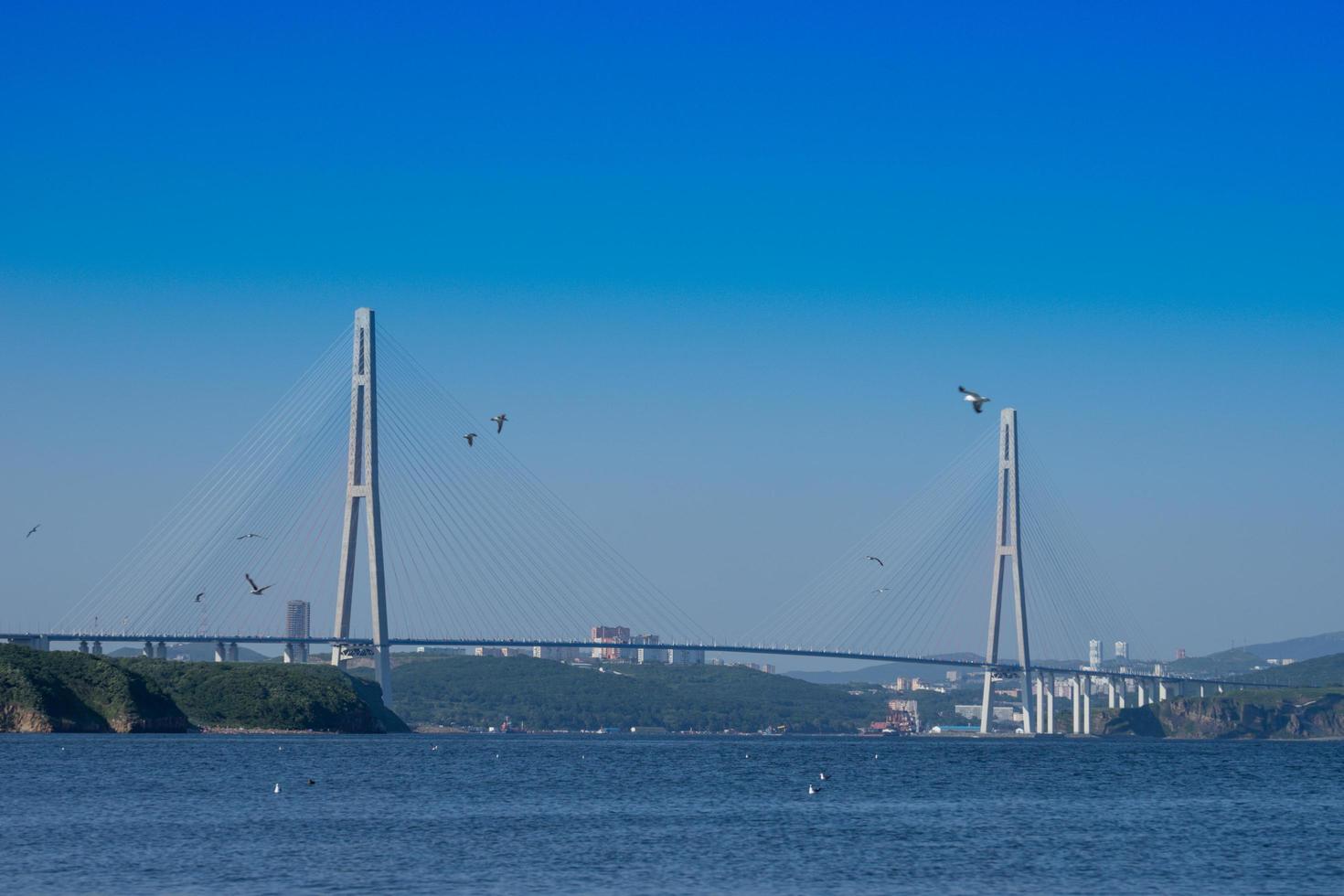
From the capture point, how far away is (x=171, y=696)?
111m

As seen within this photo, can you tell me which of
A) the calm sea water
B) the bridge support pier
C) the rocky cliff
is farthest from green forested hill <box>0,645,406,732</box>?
the rocky cliff

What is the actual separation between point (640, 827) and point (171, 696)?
7613cm

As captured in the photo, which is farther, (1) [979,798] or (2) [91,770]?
(2) [91,770]

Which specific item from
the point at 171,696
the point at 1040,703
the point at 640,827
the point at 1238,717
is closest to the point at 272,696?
the point at 171,696

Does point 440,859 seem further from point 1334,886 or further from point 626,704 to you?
point 626,704

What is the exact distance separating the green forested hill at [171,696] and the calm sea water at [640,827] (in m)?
24.0

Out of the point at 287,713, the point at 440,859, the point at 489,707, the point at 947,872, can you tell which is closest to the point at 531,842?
the point at 440,859

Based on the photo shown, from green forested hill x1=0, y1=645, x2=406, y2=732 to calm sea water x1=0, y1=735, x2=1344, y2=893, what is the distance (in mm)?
23972

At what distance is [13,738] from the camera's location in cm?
8631

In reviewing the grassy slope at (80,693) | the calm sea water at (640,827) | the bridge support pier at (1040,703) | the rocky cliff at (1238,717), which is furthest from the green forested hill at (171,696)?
the rocky cliff at (1238,717)

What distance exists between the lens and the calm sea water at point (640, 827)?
3219 centimetres

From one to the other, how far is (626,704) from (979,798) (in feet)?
479

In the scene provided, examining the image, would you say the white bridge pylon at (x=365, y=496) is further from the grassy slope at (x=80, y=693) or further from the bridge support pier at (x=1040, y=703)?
the bridge support pier at (x=1040, y=703)

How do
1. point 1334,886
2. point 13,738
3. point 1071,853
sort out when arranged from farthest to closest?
1. point 13,738
2. point 1071,853
3. point 1334,886
